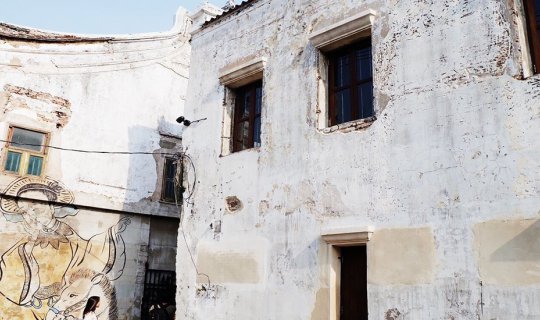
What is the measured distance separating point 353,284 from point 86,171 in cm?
684

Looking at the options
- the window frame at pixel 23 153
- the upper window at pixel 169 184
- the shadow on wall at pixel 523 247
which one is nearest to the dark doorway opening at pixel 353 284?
the shadow on wall at pixel 523 247

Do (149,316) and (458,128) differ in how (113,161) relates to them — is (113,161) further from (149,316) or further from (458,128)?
(458,128)

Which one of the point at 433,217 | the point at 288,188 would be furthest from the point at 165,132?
the point at 433,217

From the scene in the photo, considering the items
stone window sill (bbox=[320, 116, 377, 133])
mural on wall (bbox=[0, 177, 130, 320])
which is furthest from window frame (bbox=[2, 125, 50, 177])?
stone window sill (bbox=[320, 116, 377, 133])

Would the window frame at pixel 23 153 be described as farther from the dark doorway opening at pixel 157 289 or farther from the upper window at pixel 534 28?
the upper window at pixel 534 28

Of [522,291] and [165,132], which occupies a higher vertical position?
[165,132]

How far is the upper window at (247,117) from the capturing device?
8.46 metres

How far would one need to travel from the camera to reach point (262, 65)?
8203mm

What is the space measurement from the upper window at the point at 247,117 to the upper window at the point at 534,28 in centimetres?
436

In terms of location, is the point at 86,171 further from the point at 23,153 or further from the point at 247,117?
the point at 247,117

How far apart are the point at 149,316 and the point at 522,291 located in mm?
8393

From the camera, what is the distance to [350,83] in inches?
282

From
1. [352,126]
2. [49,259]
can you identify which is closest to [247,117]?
[352,126]

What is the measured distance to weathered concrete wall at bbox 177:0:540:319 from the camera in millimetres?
5184
